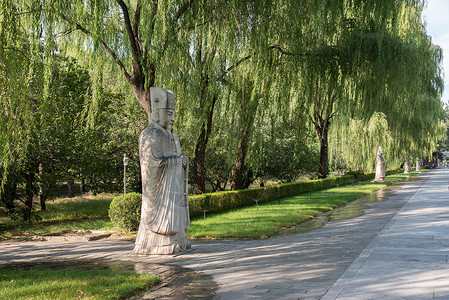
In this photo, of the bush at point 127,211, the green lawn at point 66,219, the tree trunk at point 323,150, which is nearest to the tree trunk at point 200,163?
the green lawn at point 66,219

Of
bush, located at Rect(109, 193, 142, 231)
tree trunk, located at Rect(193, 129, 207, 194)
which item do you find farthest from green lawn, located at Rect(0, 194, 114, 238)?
tree trunk, located at Rect(193, 129, 207, 194)

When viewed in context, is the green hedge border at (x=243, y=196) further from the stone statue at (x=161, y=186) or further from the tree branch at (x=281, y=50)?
the stone statue at (x=161, y=186)

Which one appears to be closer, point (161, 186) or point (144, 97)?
point (161, 186)

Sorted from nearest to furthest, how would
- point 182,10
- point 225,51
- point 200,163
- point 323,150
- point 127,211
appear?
point 182,10, point 127,211, point 225,51, point 200,163, point 323,150

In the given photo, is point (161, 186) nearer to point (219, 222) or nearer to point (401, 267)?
point (401, 267)

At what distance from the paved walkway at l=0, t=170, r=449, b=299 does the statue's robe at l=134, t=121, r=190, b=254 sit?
34 cm

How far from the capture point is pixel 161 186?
845 cm

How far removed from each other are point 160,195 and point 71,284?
2800mm

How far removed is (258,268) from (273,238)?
3518mm

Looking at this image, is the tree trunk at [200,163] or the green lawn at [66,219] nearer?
the green lawn at [66,219]

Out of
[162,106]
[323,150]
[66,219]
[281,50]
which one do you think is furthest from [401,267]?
[323,150]

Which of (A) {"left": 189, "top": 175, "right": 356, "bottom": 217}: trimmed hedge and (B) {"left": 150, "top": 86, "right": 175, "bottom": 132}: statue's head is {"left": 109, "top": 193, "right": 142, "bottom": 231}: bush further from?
(B) {"left": 150, "top": 86, "right": 175, "bottom": 132}: statue's head

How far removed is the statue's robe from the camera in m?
8.41

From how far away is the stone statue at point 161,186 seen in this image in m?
8.41
